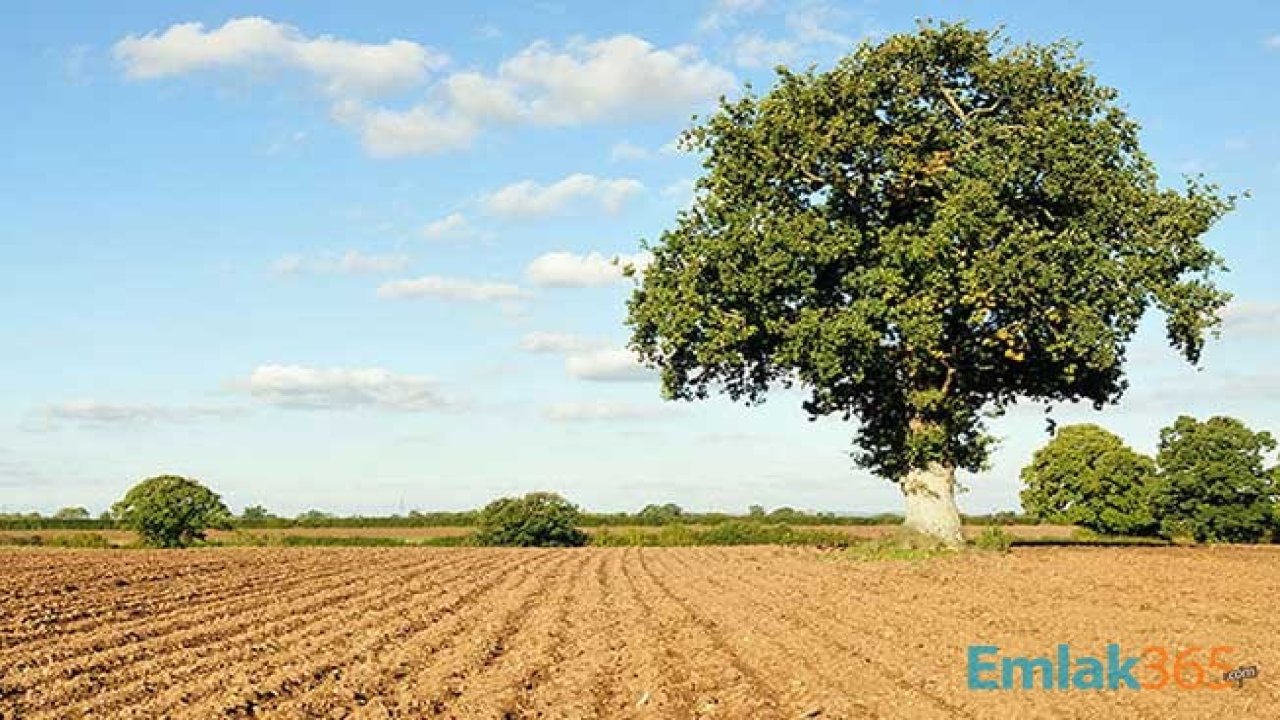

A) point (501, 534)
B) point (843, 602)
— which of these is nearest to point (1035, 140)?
point (843, 602)

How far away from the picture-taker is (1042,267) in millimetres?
32188

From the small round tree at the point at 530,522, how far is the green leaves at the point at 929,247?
139ft

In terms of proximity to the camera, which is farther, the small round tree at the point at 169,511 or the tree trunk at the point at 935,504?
the small round tree at the point at 169,511

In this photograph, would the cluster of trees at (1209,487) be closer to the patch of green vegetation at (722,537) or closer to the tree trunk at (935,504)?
the patch of green vegetation at (722,537)

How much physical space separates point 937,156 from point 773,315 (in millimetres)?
6834

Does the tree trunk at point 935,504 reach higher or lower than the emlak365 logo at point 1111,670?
higher

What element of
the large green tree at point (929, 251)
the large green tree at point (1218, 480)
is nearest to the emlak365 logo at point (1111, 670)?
the large green tree at point (929, 251)

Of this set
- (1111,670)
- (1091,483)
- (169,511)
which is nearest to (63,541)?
(169,511)

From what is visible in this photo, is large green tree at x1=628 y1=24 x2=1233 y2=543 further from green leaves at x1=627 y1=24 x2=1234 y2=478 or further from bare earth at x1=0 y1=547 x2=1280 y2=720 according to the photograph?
bare earth at x1=0 y1=547 x2=1280 y2=720

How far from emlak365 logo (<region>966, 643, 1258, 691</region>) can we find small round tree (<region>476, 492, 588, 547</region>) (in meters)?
64.3

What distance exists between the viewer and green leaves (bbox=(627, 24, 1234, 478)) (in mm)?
33000

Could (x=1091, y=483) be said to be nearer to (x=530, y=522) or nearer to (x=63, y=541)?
(x=530, y=522)

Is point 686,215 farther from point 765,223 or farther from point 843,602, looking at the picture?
point 843,602

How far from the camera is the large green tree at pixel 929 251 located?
33031 millimetres
